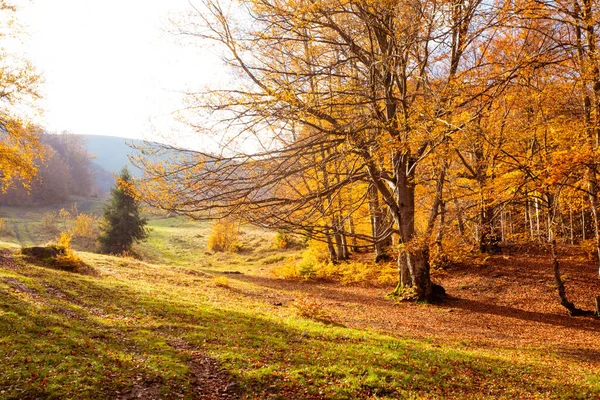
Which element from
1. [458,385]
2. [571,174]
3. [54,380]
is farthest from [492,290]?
[54,380]

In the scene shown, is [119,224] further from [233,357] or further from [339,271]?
[233,357]

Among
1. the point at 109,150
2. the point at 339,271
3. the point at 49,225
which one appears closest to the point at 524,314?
the point at 339,271

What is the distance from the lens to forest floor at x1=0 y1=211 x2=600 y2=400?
18.1ft

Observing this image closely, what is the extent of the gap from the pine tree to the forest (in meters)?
15.3

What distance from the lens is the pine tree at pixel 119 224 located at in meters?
32.1

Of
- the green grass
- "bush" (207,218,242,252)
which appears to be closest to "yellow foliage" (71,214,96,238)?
"bush" (207,218,242,252)

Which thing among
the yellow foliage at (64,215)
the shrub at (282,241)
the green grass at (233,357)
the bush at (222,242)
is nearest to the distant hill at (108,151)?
the yellow foliage at (64,215)

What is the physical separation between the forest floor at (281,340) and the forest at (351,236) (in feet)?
0.19

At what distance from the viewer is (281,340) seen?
8039 millimetres

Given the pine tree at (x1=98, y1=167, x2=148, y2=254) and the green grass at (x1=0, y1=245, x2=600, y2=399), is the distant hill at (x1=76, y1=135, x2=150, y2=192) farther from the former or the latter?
the green grass at (x1=0, y1=245, x2=600, y2=399)

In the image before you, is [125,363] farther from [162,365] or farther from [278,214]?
[278,214]

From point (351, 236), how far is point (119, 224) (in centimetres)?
2596

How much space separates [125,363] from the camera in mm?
5934

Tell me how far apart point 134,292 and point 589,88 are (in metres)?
14.2
